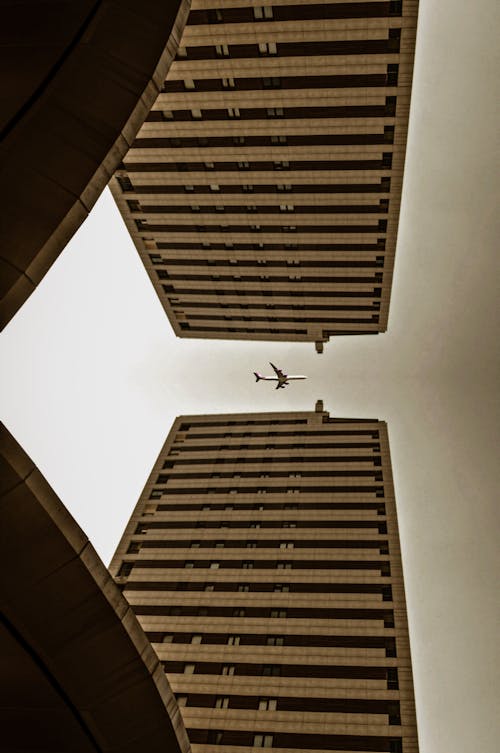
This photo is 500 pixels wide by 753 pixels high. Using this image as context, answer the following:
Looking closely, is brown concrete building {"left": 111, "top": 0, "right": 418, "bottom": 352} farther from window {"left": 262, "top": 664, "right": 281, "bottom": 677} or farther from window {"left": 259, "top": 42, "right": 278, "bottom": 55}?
window {"left": 262, "top": 664, "right": 281, "bottom": 677}

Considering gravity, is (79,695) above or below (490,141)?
below

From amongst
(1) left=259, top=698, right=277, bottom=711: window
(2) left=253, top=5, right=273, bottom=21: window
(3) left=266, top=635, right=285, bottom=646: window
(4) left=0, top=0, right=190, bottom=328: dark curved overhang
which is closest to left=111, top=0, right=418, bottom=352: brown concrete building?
(2) left=253, top=5, right=273, bottom=21: window

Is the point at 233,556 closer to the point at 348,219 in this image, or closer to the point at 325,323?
the point at 325,323

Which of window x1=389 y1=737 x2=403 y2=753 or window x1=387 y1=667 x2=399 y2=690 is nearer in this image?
window x1=389 y1=737 x2=403 y2=753

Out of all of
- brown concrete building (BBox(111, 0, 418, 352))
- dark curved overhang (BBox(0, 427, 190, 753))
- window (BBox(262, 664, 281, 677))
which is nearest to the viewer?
dark curved overhang (BBox(0, 427, 190, 753))

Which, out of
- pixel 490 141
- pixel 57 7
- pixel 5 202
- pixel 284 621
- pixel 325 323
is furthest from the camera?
pixel 325 323

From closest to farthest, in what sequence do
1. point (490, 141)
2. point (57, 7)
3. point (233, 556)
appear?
point (57, 7)
point (490, 141)
point (233, 556)

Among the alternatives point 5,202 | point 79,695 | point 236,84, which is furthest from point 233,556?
point 5,202
